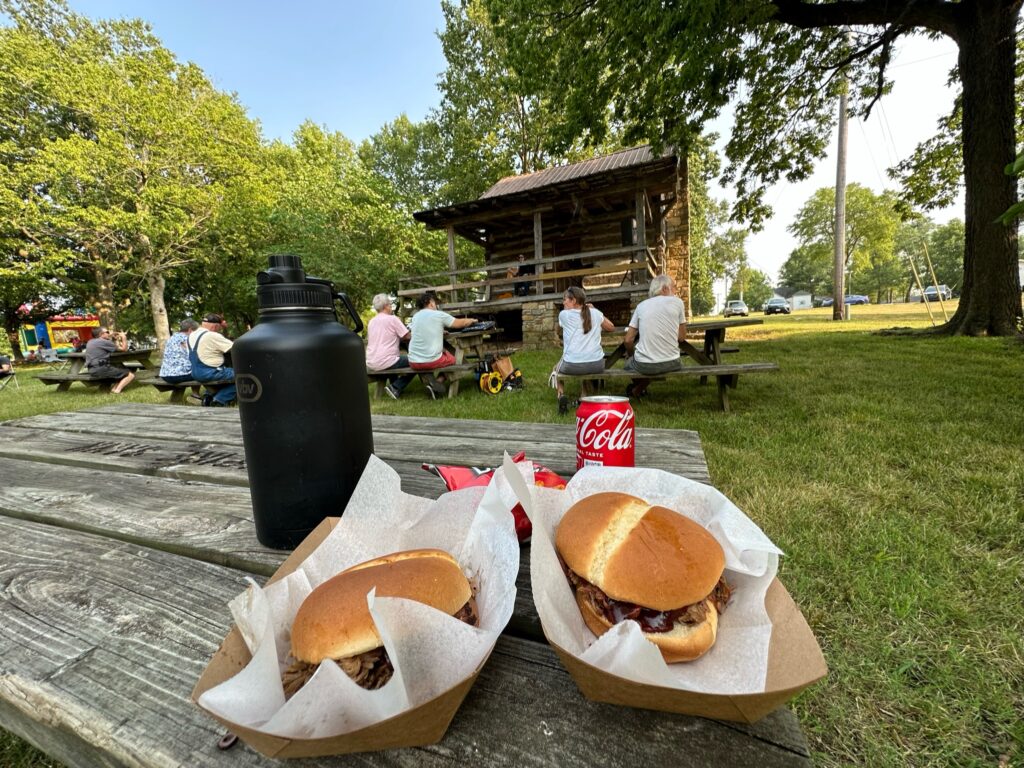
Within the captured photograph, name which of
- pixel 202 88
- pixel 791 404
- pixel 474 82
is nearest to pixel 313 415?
pixel 791 404

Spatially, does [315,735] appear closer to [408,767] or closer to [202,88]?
[408,767]

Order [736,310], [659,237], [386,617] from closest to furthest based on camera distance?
[386,617] < [659,237] < [736,310]

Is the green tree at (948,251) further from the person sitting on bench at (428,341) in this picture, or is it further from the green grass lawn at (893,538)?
the person sitting on bench at (428,341)

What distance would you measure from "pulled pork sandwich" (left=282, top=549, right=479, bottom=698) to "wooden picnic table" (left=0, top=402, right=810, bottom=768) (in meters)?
0.10

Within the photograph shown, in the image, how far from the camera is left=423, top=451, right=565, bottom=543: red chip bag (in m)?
1.05

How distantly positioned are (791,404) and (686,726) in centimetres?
529

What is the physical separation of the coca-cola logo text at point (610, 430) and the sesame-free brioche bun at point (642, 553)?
17.5 inches

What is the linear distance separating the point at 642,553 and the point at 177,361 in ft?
28.5

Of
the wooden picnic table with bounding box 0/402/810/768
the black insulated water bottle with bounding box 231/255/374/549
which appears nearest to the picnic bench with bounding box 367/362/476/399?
the wooden picnic table with bounding box 0/402/810/768

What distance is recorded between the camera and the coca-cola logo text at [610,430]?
133 cm

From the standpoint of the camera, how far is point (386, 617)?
0.58 metres

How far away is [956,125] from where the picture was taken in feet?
35.5

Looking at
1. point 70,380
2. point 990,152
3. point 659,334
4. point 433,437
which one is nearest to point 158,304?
point 70,380

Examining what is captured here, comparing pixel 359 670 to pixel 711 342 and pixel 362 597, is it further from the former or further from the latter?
pixel 711 342
